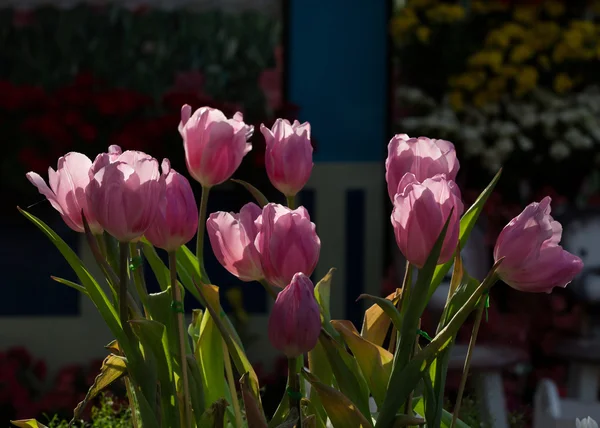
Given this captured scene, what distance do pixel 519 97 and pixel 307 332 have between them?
2.86 metres

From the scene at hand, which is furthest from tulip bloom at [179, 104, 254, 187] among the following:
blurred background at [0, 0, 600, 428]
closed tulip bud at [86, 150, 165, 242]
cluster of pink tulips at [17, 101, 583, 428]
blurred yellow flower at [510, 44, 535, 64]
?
blurred yellow flower at [510, 44, 535, 64]

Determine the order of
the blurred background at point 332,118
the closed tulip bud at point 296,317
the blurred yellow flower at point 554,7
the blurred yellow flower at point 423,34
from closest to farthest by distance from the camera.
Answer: the closed tulip bud at point 296,317, the blurred background at point 332,118, the blurred yellow flower at point 423,34, the blurred yellow flower at point 554,7

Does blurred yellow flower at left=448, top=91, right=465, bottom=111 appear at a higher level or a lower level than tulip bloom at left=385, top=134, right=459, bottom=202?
lower

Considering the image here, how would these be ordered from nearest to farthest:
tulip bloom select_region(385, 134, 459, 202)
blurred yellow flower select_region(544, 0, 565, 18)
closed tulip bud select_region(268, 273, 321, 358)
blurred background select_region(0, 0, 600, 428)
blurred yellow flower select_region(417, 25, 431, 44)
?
closed tulip bud select_region(268, 273, 321, 358)
tulip bloom select_region(385, 134, 459, 202)
blurred background select_region(0, 0, 600, 428)
blurred yellow flower select_region(417, 25, 431, 44)
blurred yellow flower select_region(544, 0, 565, 18)

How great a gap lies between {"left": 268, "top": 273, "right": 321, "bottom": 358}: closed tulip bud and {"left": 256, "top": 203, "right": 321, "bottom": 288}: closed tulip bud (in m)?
0.02

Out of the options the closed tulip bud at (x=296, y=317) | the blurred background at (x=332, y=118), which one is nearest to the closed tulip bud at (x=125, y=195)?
the closed tulip bud at (x=296, y=317)

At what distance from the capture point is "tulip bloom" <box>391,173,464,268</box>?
0.68 m

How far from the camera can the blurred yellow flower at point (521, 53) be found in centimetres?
328

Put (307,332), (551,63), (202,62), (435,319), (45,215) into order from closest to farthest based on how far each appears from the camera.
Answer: (307,332), (45,215), (435,319), (202,62), (551,63)

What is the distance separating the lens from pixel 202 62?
10.3 ft

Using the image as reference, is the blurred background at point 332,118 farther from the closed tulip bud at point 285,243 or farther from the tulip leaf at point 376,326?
the closed tulip bud at point 285,243

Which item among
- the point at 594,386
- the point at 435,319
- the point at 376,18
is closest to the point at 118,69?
the point at 376,18

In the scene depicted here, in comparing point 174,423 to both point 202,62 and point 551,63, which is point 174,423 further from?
point 551,63

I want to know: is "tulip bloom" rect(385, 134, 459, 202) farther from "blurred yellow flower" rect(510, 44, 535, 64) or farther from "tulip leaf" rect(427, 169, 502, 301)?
"blurred yellow flower" rect(510, 44, 535, 64)
